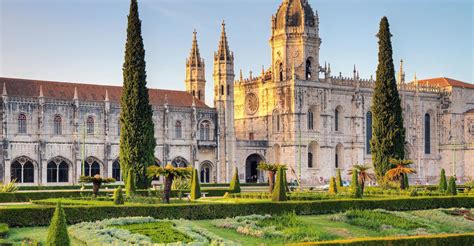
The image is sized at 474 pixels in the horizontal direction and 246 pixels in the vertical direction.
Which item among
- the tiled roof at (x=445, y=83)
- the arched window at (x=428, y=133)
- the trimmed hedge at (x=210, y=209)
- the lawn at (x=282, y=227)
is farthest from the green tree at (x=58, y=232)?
the tiled roof at (x=445, y=83)

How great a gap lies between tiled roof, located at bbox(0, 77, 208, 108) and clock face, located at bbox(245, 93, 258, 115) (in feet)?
32.3

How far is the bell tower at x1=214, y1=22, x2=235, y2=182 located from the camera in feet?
240

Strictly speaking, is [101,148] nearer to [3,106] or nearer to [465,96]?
[3,106]

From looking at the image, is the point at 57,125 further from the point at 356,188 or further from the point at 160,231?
the point at 160,231

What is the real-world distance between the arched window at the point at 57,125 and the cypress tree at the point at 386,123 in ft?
86.7

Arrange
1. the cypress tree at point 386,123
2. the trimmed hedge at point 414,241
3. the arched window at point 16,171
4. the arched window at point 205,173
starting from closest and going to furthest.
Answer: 1. the trimmed hedge at point 414,241
2. the cypress tree at point 386,123
3. the arched window at point 16,171
4. the arched window at point 205,173

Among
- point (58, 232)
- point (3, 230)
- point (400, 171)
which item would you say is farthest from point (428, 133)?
point (58, 232)

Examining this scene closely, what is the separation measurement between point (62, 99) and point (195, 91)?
16.6 metres

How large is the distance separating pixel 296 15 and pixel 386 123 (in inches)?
1093

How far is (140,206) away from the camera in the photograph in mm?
30672

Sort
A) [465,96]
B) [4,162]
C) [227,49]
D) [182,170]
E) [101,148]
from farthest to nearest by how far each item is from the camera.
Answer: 1. [465,96]
2. [227,49]
3. [101,148]
4. [4,162]
5. [182,170]

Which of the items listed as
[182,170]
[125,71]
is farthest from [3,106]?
[182,170]

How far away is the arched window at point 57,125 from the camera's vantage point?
63688 millimetres

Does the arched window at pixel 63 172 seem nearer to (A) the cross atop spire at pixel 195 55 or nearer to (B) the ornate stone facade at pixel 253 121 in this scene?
(B) the ornate stone facade at pixel 253 121
